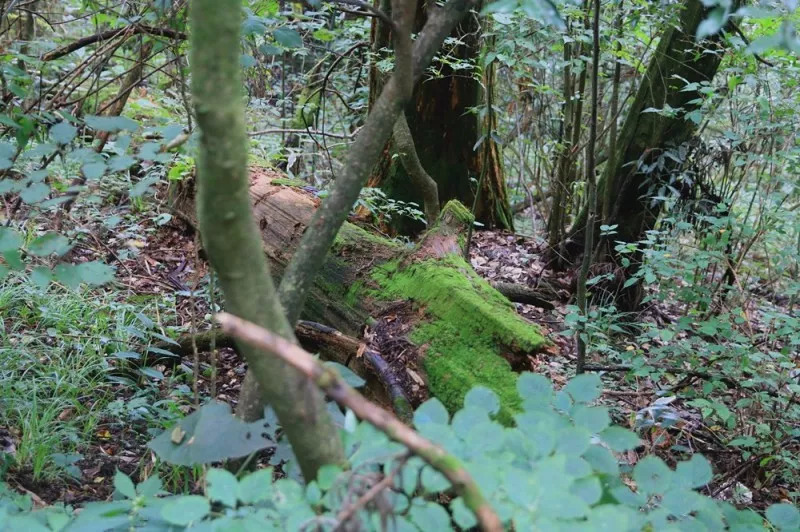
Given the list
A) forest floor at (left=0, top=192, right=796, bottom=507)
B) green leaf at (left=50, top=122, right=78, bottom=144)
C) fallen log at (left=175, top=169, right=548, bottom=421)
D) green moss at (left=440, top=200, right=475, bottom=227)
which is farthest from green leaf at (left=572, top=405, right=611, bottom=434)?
green moss at (left=440, top=200, right=475, bottom=227)

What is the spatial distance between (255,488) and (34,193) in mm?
1060

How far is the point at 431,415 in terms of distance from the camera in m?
1.16

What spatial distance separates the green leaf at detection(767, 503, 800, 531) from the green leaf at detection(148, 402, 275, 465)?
113cm

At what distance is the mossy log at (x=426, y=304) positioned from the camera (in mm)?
2393

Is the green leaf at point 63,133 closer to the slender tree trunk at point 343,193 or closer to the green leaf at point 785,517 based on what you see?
the slender tree trunk at point 343,193

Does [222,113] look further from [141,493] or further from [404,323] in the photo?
[404,323]

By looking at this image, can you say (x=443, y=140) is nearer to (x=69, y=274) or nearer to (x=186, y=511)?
(x=69, y=274)

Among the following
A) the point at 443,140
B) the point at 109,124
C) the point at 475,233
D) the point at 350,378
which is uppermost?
the point at 109,124

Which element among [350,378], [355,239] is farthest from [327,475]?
[355,239]

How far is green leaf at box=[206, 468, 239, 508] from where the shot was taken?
1011 mm

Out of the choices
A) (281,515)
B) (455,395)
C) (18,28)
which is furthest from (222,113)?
(18,28)

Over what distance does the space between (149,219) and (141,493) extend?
13.1 ft

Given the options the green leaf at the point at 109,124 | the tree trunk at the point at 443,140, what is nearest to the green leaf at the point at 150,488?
the green leaf at the point at 109,124

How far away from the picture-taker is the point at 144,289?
163 inches
